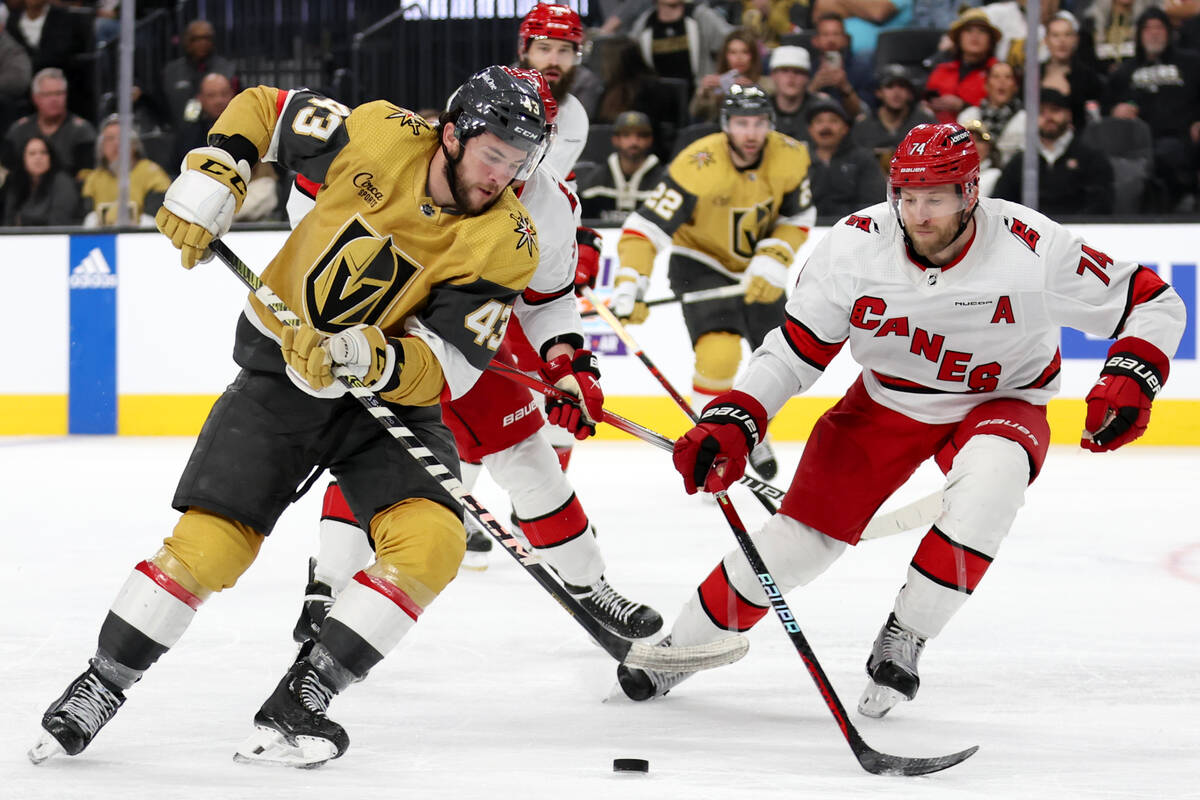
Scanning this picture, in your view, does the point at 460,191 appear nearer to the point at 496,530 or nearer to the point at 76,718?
the point at 496,530

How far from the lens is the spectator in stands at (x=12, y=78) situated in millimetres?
8086

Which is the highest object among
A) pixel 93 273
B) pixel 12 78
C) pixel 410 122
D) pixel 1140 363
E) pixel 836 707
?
pixel 410 122

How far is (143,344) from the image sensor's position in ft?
23.2

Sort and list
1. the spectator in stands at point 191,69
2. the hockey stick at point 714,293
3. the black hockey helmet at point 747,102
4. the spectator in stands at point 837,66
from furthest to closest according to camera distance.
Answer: the spectator in stands at point 191,69 < the spectator in stands at point 837,66 < the hockey stick at point 714,293 < the black hockey helmet at point 747,102

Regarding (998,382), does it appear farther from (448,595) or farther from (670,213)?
(670,213)

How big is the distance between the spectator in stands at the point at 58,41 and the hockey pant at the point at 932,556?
6002 millimetres

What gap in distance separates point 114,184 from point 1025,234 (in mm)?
5405

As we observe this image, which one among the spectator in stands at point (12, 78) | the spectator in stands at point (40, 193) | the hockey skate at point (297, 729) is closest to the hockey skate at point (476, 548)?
the hockey skate at point (297, 729)

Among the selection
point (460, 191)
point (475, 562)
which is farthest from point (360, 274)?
point (475, 562)

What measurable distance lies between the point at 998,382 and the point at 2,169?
247 inches

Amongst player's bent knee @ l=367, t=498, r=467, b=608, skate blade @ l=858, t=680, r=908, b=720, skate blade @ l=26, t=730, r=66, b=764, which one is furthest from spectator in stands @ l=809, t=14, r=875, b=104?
skate blade @ l=26, t=730, r=66, b=764

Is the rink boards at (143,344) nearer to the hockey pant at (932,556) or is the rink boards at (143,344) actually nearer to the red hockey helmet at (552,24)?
the red hockey helmet at (552,24)

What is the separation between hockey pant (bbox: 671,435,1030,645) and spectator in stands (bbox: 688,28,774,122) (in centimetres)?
462

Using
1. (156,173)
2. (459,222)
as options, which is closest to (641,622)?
(459,222)
